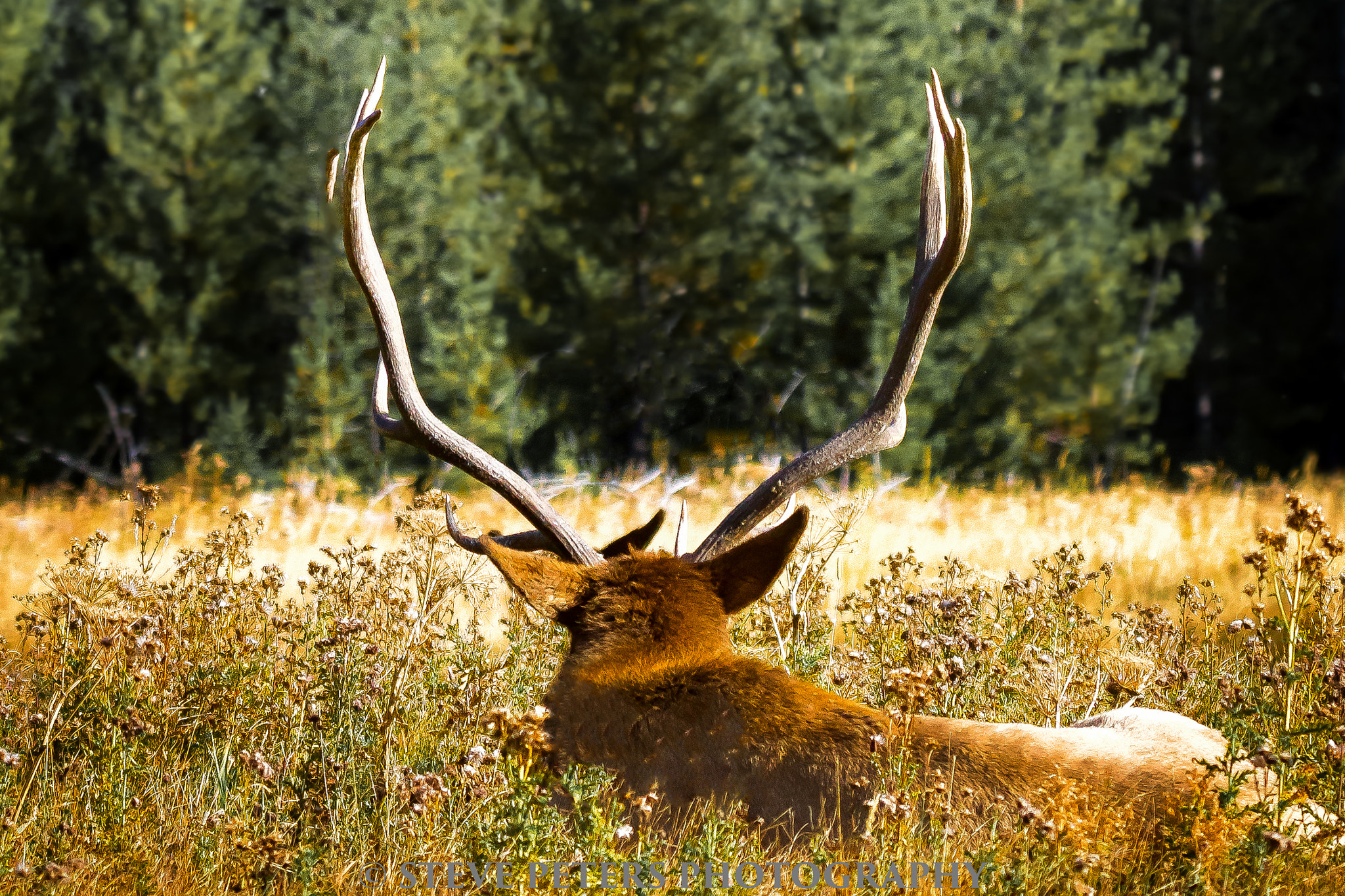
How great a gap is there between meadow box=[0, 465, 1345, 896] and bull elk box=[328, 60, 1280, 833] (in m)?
0.10

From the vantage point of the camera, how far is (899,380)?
361 cm

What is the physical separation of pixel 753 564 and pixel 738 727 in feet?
1.66

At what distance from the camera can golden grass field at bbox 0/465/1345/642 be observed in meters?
8.04

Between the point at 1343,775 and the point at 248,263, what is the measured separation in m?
18.7

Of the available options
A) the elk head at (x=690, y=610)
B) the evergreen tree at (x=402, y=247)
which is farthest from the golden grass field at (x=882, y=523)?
the elk head at (x=690, y=610)

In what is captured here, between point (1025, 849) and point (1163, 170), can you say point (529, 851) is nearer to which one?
point (1025, 849)

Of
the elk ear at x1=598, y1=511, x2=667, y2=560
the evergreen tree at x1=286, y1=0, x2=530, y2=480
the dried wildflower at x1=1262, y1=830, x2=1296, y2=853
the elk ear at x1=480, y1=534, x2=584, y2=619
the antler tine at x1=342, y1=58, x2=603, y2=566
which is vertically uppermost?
the evergreen tree at x1=286, y1=0, x2=530, y2=480

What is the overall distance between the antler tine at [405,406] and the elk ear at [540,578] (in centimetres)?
19

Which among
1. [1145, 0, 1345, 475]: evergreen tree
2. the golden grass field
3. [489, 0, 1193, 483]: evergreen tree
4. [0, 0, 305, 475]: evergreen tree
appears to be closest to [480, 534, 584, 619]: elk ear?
the golden grass field

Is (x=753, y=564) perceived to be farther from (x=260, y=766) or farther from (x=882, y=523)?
(x=882, y=523)

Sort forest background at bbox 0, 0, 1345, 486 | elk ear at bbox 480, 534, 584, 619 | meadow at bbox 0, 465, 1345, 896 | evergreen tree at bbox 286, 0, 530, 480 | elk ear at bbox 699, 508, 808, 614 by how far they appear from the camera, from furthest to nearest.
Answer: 1. forest background at bbox 0, 0, 1345, 486
2. evergreen tree at bbox 286, 0, 530, 480
3. elk ear at bbox 699, 508, 808, 614
4. elk ear at bbox 480, 534, 584, 619
5. meadow at bbox 0, 465, 1345, 896

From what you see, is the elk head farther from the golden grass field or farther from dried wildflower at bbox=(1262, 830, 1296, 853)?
the golden grass field

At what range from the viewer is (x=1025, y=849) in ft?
8.71

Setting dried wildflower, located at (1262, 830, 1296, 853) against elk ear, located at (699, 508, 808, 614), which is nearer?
dried wildflower, located at (1262, 830, 1296, 853)
